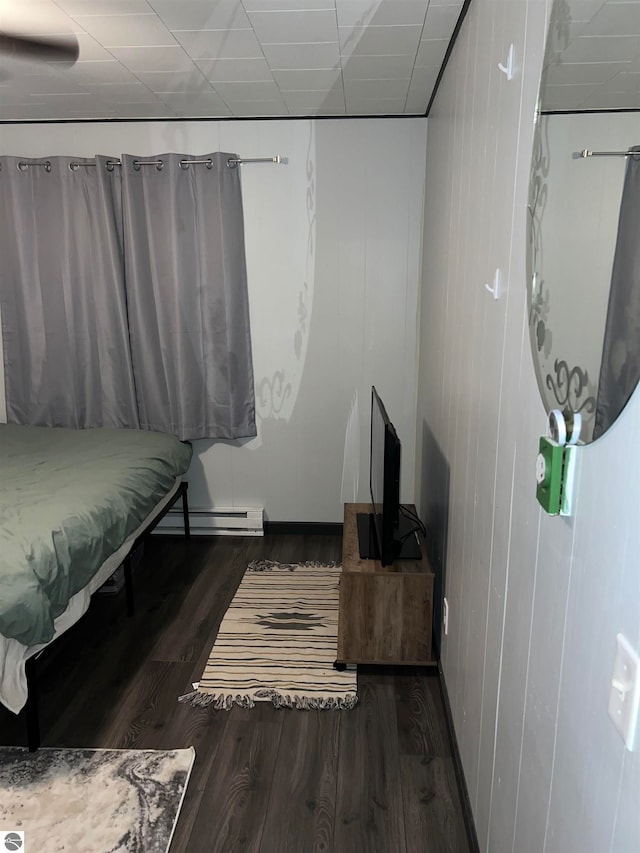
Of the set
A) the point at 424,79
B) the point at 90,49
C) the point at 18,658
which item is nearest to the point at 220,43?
the point at 90,49

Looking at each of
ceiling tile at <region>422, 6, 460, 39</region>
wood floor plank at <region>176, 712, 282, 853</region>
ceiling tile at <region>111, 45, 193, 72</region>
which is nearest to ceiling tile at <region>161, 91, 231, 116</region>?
Result: ceiling tile at <region>111, 45, 193, 72</region>

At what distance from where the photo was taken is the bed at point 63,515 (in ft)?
6.27

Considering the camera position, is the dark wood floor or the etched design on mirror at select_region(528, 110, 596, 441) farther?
the dark wood floor

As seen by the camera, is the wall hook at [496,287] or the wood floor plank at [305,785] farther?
the wood floor plank at [305,785]

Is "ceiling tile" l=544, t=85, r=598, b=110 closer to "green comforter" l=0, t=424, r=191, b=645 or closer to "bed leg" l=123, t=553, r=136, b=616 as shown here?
"green comforter" l=0, t=424, r=191, b=645

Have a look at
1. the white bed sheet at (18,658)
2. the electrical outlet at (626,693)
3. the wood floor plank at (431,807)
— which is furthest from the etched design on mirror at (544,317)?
the white bed sheet at (18,658)

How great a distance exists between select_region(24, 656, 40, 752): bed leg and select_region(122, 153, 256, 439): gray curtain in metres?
1.95

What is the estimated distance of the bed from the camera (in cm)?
191

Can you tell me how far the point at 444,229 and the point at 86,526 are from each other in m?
1.92

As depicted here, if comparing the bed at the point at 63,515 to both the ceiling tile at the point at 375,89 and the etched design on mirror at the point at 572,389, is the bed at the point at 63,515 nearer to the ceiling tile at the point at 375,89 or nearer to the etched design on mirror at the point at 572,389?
the etched design on mirror at the point at 572,389

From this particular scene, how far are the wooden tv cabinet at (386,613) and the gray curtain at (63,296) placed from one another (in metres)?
1.98

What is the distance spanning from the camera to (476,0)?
189cm

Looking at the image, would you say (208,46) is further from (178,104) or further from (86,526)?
(86,526)

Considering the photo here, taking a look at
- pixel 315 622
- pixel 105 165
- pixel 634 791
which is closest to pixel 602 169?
pixel 634 791
